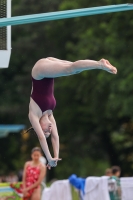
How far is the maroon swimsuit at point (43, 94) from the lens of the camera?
10984 mm

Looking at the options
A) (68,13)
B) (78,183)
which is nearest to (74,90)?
(78,183)

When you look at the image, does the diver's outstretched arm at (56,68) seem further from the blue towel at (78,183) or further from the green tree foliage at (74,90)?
the green tree foliage at (74,90)

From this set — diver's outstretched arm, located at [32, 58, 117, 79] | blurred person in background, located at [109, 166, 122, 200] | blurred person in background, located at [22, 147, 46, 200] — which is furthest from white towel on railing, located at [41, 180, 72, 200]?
diver's outstretched arm, located at [32, 58, 117, 79]

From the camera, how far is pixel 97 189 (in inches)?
592

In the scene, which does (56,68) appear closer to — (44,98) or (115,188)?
(44,98)

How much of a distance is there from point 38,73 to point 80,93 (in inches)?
863

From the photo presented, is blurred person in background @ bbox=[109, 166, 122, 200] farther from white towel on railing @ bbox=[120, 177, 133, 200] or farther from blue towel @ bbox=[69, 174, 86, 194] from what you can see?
blue towel @ bbox=[69, 174, 86, 194]

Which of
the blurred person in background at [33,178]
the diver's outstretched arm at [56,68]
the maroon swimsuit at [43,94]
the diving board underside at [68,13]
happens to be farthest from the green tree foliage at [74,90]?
the diving board underside at [68,13]

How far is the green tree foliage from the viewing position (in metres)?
30.9

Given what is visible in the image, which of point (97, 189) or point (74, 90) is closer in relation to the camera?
point (97, 189)

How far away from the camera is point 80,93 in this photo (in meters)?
32.7

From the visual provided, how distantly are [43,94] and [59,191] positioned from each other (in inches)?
193

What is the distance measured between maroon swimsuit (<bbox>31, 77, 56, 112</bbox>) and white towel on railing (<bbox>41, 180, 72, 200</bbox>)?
4.71 metres

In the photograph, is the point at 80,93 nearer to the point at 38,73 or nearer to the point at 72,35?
the point at 72,35
